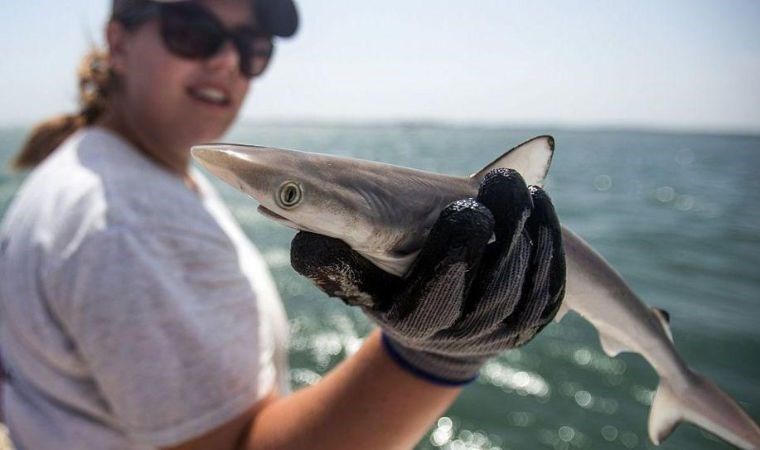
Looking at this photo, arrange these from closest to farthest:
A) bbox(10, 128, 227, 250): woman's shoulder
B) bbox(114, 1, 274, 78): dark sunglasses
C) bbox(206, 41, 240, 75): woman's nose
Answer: bbox(10, 128, 227, 250): woman's shoulder → bbox(114, 1, 274, 78): dark sunglasses → bbox(206, 41, 240, 75): woman's nose

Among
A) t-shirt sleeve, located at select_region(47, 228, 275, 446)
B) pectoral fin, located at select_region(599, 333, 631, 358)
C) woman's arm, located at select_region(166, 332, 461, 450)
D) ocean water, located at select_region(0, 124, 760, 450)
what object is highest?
t-shirt sleeve, located at select_region(47, 228, 275, 446)

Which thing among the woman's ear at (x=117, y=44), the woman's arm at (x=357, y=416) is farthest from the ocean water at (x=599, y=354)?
the woman's ear at (x=117, y=44)

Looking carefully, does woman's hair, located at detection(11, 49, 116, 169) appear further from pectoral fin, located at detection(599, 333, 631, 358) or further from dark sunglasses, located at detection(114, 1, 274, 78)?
pectoral fin, located at detection(599, 333, 631, 358)

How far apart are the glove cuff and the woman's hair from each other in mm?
2416

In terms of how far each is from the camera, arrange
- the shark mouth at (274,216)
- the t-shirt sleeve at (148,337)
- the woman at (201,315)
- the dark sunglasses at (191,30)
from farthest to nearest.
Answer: the dark sunglasses at (191,30)
the t-shirt sleeve at (148,337)
the woman at (201,315)
the shark mouth at (274,216)

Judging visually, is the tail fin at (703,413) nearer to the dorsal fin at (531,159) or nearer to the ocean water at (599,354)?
the dorsal fin at (531,159)

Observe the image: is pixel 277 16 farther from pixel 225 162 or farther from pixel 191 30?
pixel 225 162

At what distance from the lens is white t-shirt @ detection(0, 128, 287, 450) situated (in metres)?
1.84

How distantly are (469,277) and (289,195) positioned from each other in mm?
634

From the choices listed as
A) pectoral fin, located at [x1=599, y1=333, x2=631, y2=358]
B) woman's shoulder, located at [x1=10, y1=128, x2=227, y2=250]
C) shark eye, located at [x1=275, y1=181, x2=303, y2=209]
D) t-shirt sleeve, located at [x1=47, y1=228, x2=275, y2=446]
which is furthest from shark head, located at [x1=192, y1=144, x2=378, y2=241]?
pectoral fin, located at [x1=599, y1=333, x2=631, y2=358]

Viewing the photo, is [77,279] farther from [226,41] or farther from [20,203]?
[226,41]

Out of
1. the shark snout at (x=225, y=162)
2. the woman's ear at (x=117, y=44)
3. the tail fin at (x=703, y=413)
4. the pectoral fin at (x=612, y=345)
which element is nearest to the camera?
the shark snout at (x=225, y=162)

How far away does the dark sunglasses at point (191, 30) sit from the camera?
2715mm

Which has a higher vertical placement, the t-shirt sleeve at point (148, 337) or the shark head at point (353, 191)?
the shark head at point (353, 191)
